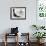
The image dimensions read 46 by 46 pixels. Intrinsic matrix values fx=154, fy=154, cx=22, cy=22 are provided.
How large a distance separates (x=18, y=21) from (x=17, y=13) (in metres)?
0.35

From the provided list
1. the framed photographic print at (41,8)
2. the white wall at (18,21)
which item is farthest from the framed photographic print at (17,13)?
the framed photographic print at (41,8)

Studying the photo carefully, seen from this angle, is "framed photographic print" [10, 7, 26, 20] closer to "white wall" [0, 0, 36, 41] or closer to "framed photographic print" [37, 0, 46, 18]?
"white wall" [0, 0, 36, 41]

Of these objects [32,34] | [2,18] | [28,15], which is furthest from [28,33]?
[2,18]

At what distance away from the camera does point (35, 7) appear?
6.53m

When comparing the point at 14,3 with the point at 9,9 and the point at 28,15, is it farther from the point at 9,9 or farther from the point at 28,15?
the point at 28,15

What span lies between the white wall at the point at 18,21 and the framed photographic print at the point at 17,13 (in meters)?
0.13

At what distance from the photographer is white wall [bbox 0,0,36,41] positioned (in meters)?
6.49

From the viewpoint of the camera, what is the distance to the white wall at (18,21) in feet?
21.3

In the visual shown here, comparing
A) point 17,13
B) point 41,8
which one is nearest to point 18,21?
point 17,13

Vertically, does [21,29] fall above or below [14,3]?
below

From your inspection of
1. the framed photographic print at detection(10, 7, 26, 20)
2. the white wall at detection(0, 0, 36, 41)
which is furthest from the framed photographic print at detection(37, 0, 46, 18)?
the framed photographic print at detection(10, 7, 26, 20)

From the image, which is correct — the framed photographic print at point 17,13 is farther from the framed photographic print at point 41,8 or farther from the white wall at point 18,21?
the framed photographic print at point 41,8

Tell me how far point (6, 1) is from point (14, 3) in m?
0.35

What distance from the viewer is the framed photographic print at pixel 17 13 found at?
6.47 m
